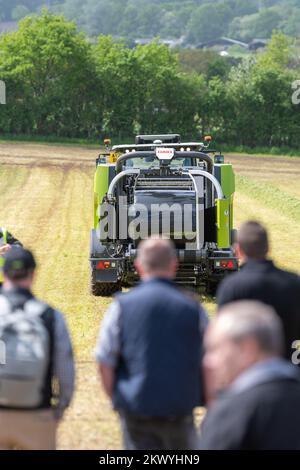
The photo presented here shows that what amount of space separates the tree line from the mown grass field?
8176 millimetres

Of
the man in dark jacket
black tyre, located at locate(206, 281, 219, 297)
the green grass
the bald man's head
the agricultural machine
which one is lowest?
the green grass

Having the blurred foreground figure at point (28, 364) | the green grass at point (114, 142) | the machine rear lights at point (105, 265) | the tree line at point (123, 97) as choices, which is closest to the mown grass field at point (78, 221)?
the machine rear lights at point (105, 265)

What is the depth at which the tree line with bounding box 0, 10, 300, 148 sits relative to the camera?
7162cm

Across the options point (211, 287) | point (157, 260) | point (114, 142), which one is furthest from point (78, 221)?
point (114, 142)

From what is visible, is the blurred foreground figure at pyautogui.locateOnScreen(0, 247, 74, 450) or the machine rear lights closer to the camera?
the blurred foreground figure at pyautogui.locateOnScreen(0, 247, 74, 450)

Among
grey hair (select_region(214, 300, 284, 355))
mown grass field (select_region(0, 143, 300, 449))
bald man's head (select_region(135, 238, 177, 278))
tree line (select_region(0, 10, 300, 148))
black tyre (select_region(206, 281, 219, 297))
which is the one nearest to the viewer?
grey hair (select_region(214, 300, 284, 355))

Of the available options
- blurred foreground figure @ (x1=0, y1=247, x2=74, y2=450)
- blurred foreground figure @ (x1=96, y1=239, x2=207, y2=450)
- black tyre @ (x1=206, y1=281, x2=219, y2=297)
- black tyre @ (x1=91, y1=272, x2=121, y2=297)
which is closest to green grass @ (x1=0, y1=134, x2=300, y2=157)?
black tyre @ (x1=206, y1=281, x2=219, y2=297)

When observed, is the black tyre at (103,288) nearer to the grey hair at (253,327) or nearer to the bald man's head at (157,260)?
the bald man's head at (157,260)

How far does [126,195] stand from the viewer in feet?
54.1

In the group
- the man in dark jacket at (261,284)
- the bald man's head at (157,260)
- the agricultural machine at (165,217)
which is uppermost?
the bald man's head at (157,260)

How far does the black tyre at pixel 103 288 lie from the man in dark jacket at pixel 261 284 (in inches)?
373

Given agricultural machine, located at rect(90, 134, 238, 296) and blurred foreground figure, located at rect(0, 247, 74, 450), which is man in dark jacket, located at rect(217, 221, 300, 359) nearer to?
blurred foreground figure, located at rect(0, 247, 74, 450)

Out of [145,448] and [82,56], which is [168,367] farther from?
[82,56]

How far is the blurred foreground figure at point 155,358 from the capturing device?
5.62 meters
